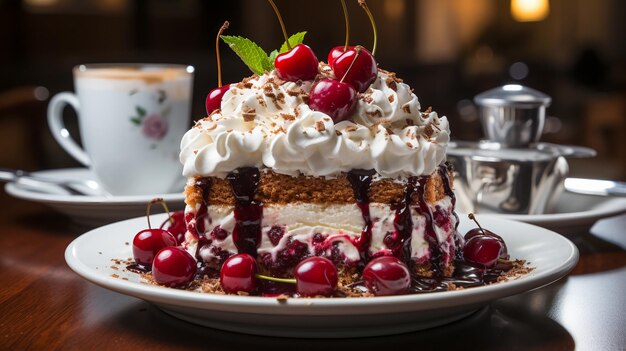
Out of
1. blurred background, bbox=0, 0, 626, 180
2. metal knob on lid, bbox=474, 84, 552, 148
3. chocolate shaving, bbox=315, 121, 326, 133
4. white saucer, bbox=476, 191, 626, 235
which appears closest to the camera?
chocolate shaving, bbox=315, 121, 326, 133

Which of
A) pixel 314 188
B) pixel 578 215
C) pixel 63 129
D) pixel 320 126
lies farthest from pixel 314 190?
pixel 63 129

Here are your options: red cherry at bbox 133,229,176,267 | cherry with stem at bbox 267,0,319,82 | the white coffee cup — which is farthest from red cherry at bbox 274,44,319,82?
the white coffee cup

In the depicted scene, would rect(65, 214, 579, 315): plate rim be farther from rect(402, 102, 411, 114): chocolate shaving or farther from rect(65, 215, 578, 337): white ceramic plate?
rect(402, 102, 411, 114): chocolate shaving

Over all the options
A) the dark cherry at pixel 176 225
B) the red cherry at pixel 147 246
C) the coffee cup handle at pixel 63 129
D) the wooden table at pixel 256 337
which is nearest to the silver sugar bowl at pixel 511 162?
the wooden table at pixel 256 337

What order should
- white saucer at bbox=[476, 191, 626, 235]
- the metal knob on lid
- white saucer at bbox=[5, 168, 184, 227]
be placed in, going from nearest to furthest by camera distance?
white saucer at bbox=[476, 191, 626, 235] → white saucer at bbox=[5, 168, 184, 227] → the metal knob on lid

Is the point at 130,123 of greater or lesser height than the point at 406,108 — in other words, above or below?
below

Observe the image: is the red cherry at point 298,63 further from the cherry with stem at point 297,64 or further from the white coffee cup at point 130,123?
the white coffee cup at point 130,123

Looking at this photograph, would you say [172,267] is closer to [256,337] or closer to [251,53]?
[256,337]

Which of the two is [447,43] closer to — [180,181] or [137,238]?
[180,181]
